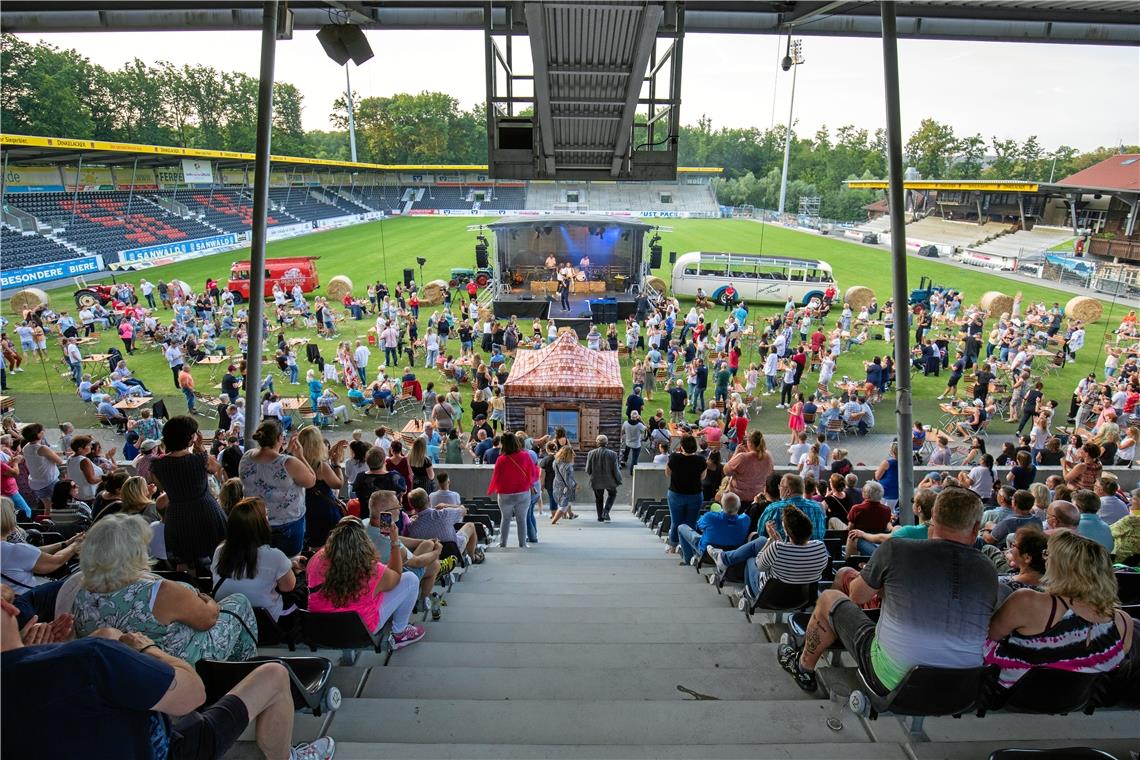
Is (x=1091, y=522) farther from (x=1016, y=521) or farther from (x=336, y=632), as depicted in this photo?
(x=336, y=632)

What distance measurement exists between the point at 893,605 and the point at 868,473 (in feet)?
21.2

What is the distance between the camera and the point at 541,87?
284 inches

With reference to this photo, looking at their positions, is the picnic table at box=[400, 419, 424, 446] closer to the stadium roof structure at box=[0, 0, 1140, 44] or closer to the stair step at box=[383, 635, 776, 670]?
the stadium roof structure at box=[0, 0, 1140, 44]

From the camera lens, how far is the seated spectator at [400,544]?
364 cm

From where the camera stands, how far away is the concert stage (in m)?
23.3

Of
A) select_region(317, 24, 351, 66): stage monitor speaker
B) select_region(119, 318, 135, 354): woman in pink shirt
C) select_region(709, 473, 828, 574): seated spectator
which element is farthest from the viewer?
select_region(119, 318, 135, 354): woman in pink shirt

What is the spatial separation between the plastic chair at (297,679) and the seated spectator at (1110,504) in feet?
19.5

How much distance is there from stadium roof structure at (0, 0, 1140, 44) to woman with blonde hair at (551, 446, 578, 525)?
16.7ft

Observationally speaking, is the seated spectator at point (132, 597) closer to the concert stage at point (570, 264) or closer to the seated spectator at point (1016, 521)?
the seated spectator at point (1016, 521)

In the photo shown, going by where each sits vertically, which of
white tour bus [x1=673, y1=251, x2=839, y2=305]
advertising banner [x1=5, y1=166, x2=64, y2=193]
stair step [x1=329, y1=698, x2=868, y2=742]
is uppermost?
advertising banner [x1=5, y1=166, x2=64, y2=193]

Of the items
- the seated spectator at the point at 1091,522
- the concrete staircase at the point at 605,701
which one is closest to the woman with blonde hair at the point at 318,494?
the concrete staircase at the point at 605,701

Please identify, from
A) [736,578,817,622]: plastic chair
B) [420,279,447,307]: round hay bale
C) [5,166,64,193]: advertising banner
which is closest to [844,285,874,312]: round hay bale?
[420,279,447,307]: round hay bale

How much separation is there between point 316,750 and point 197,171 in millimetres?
43010

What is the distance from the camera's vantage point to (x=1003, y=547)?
455cm
